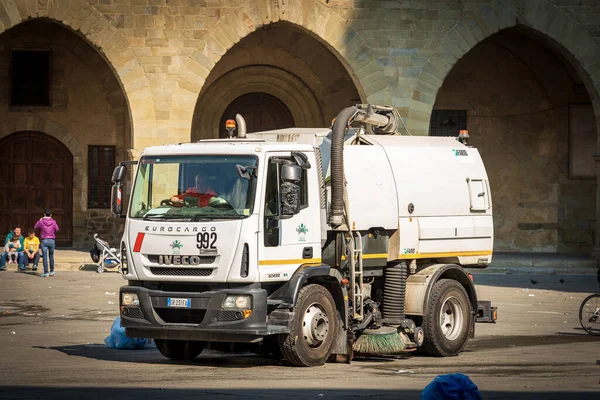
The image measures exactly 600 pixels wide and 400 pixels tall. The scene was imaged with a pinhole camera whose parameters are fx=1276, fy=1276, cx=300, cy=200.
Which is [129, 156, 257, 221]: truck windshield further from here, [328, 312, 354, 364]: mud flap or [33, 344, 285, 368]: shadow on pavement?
[328, 312, 354, 364]: mud flap

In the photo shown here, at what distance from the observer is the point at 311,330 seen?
39.5 ft

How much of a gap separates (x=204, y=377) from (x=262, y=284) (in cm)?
118

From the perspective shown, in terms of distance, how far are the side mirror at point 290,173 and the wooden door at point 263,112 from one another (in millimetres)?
19311

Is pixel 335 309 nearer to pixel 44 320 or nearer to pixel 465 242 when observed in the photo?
pixel 465 242

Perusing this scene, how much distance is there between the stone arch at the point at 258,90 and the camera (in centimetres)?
3052

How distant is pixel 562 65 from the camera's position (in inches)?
1232

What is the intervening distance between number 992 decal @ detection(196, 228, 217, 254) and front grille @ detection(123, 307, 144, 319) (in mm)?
878

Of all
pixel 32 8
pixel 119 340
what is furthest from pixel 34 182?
pixel 119 340

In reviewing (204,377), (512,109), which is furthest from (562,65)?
(204,377)

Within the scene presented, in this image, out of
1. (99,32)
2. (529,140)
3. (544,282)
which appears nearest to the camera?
(544,282)

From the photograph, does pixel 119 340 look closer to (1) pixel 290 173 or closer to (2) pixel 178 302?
(2) pixel 178 302

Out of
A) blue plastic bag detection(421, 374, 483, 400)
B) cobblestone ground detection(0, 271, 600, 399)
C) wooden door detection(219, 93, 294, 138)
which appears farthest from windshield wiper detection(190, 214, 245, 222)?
wooden door detection(219, 93, 294, 138)

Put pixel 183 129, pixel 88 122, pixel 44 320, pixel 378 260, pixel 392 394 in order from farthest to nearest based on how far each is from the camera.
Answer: pixel 88 122 → pixel 183 129 → pixel 44 320 → pixel 378 260 → pixel 392 394

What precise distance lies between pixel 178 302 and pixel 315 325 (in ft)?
4.32
